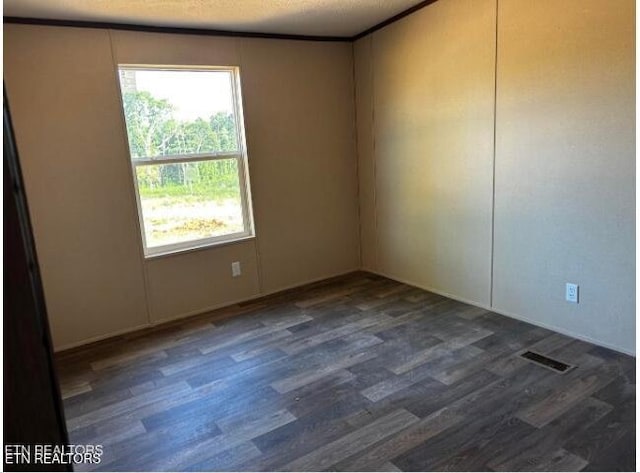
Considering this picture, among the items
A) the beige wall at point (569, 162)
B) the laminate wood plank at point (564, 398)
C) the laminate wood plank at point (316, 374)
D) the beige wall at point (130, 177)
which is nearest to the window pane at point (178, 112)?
the beige wall at point (130, 177)

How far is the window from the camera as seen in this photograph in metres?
3.39

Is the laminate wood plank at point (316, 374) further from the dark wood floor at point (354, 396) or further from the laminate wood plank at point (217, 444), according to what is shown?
the laminate wood plank at point (217, 444)

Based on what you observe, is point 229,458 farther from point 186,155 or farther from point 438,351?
point 186,155

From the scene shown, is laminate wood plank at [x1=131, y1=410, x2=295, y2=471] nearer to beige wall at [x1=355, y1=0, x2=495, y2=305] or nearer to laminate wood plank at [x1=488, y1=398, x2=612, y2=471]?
laminate wood plank at [x1=488, y1=398, x2=612, y2=471]

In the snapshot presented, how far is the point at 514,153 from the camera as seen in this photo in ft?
9.96

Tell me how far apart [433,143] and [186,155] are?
1.97 metres

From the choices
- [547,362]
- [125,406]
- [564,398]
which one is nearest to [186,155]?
[125,406]

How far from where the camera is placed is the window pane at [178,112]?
335 cm

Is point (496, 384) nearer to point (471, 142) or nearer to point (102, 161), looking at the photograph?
point (471, 142)

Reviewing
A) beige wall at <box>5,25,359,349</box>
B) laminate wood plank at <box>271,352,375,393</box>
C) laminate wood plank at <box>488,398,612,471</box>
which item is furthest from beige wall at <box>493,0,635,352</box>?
beige wall at <box>5,25,359,349</box>

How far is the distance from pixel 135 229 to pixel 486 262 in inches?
105

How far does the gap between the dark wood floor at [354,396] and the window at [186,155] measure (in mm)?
808

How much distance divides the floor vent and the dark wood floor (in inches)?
2.4

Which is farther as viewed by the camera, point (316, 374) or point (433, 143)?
point (433, 143)
